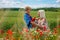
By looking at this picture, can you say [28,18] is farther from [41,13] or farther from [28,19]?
[41,13]

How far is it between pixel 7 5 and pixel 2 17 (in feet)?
0.52

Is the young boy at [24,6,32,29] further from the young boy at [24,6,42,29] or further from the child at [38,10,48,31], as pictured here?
the child at [38,10,48,31]

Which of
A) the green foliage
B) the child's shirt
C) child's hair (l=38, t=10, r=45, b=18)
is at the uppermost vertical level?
child's hair (l=38, t=10, r=45, b=18)

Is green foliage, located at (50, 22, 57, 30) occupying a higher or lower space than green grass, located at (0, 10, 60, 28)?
lower

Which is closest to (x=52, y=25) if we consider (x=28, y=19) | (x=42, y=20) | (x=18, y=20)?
(x=42, y=20)

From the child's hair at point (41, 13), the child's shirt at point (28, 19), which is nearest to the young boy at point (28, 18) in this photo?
the child's shirt at point (28, 19)

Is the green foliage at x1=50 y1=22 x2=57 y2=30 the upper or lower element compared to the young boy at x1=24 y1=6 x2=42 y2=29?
lower

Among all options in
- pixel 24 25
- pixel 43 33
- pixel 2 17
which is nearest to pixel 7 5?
pixel 2 17

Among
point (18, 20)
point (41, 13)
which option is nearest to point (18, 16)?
point (18, 20)

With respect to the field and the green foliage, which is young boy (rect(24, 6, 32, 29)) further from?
the green foliage

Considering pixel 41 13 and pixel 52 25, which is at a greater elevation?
pixel 41 13

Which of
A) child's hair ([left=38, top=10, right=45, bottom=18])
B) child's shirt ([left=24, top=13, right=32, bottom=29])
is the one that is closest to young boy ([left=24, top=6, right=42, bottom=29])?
child's shirt ([left=24, top=13, right=32, bottom=29])

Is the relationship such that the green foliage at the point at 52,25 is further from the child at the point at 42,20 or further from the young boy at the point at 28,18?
the young boy at the point at 28,18

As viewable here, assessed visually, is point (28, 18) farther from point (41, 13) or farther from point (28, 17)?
point (41, 13)
